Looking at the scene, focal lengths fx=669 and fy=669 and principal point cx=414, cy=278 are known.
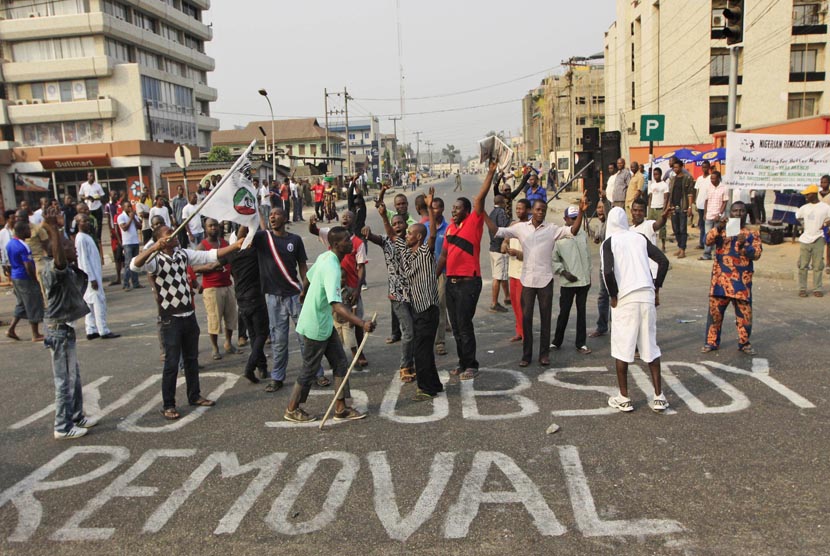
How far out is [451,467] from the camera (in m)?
4.98

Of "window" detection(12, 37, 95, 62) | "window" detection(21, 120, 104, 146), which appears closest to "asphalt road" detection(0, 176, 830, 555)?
"window" detection(21, 120, 104, 146)

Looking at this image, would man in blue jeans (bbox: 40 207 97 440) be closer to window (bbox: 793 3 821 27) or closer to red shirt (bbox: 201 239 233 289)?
red shirt (bbox: 201 239 233 289)

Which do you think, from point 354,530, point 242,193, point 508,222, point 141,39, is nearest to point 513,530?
point 354,530

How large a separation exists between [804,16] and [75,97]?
1955 inches

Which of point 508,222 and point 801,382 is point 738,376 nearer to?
point 801,382

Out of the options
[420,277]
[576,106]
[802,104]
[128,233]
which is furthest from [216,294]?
[576,106]

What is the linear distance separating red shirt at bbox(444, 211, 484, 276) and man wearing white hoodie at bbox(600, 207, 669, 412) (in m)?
1.48

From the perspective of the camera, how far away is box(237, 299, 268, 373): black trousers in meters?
7.20

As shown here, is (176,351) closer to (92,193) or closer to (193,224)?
(193,224)

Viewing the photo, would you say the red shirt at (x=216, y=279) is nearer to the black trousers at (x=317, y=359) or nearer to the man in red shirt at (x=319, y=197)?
the black trousers at (x=317, y=359)

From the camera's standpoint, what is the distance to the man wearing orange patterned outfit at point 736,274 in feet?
24.3

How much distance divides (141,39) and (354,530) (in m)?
55.0

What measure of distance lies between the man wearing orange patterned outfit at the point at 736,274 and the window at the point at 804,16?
4431 centimetres

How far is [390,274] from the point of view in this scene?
684 centimetres
